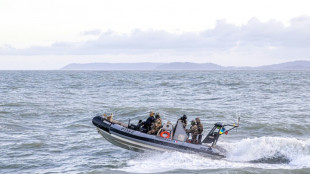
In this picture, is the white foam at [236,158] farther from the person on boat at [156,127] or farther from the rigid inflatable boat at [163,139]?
the person on boat at [156,127]

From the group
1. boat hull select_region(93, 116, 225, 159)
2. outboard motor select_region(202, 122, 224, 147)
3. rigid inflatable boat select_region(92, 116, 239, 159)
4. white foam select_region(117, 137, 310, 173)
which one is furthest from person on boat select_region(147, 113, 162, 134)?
outboard motor select_region(202, 122, 224, 147)

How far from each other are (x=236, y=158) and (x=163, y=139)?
3.06m

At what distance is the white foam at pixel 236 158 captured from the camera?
13523 millimetres

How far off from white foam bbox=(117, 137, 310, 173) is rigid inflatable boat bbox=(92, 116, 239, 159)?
10.6 inches

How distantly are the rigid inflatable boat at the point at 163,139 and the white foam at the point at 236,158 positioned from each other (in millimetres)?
270

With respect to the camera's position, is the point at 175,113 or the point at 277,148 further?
the point at 175,113

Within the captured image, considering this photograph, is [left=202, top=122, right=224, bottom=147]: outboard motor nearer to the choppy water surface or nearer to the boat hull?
the boat hull

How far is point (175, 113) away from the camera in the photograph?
2775cm

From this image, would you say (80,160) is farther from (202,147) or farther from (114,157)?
(202,147)

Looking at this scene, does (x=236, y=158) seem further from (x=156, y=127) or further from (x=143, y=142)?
(x=143, y=142)

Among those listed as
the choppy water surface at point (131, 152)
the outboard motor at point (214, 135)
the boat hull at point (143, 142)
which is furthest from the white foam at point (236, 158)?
the outboard motor at point (214, 135)

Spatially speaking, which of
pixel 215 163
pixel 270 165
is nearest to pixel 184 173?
pixel 215 163

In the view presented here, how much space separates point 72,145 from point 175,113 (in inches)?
467

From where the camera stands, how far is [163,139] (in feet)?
48.3
